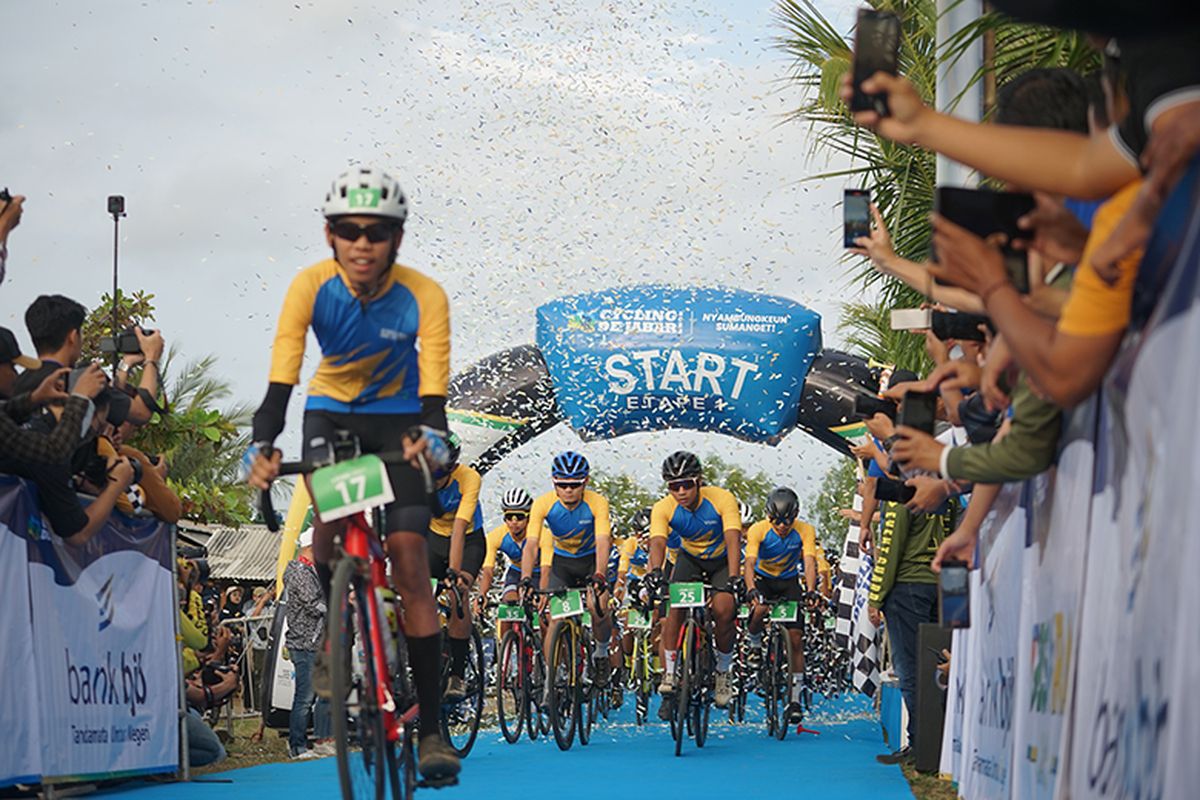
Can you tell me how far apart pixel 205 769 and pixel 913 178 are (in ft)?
35.8

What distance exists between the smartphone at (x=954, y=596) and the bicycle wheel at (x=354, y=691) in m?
2.10

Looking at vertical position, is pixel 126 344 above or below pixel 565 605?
above

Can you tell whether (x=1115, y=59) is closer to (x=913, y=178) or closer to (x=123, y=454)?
(x=123, y=454)

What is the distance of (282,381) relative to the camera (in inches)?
238

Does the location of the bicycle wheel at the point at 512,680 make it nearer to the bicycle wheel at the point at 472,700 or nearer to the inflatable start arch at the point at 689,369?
the bicycle wheel at the point at 472,700

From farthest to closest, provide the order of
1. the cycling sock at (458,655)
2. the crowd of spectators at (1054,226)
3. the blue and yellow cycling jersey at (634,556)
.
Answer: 1. the blue and yellow cycling jersey at (634,556)
2. the cycling sock at (458,655)
3. the crowd of spectators at (1054,226)

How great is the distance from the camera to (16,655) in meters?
8.04

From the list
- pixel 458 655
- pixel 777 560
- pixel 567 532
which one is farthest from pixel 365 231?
pixel 777 560

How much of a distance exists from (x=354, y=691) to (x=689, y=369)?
14.2m

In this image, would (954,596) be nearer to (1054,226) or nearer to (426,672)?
(426,672)

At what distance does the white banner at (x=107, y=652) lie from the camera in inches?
333

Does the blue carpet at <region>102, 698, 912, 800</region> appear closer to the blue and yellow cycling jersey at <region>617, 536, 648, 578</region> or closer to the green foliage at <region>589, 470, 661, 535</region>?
the blue and yellow cycling jersey at <region>617, 536, 648, 578</region>

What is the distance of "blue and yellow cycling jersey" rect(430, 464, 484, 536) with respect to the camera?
12.5 metres

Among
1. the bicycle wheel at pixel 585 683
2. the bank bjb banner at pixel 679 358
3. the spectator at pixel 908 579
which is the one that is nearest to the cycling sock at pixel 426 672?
the spectator at pixel 908 579
